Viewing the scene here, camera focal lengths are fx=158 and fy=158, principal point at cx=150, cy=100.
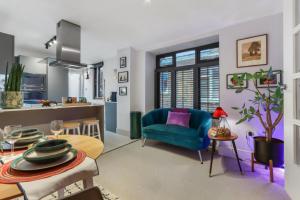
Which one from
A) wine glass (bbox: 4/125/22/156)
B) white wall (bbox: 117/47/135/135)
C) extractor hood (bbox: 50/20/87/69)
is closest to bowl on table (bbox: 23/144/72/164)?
wine glass (bbox: 4/125/22/156)

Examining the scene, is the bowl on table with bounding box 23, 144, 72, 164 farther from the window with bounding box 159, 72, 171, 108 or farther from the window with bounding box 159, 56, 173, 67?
the window with bounding box 159, 56, 173, 67

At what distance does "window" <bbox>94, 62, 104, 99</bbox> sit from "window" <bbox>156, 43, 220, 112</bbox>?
107 inches

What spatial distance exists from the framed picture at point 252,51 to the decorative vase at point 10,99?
12.0ft

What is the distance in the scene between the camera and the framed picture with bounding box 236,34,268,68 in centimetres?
263

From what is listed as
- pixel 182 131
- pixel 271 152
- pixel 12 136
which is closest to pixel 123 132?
pixel 182 131

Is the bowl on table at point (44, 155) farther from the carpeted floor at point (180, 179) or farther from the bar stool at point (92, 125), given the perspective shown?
the bar stool at point (92, 125)

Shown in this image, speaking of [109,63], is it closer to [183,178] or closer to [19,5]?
[19,5]

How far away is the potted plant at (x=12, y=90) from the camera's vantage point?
2.11 m

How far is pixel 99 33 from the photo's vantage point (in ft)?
11.3

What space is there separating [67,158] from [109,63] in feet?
17.2

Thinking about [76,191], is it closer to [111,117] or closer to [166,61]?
[111,117]

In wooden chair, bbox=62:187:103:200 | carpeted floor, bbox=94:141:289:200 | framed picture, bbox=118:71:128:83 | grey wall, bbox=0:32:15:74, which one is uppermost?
grey wall, bbox=0:32:15:74

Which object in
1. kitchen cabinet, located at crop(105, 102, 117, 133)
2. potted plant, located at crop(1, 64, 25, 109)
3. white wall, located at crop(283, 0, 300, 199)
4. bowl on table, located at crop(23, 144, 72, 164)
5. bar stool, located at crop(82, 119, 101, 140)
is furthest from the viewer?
kitchen cabinet, located at crop(105, 102, 117, 133)

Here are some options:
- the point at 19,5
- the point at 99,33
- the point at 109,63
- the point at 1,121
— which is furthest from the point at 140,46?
the point at 1,121
